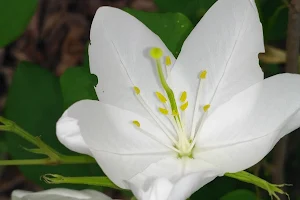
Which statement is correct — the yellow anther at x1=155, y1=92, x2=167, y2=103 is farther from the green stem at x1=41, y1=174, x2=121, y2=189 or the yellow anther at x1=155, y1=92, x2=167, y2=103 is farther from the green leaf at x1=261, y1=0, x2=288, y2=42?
the green leaf at x1=261, y1=0, x2=288, y2=42

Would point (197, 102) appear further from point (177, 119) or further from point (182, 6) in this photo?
point (182, 6)

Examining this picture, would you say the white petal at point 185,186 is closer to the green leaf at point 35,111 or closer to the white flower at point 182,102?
the white flower at point 182,102

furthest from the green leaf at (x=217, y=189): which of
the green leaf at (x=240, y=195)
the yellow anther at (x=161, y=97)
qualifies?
the yellow anther at (x=161, y=97)

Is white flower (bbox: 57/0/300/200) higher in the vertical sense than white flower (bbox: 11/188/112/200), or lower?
higher

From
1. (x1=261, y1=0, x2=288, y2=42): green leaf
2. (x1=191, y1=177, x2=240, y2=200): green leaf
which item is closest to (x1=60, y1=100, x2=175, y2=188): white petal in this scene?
(x1=191, y1=177, x2=240, y2=200): green leaf

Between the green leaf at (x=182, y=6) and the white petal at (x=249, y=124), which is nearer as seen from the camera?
the white petal at (x=249, y=124)

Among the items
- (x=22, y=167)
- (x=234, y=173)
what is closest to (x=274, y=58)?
(x=234, y=173)
